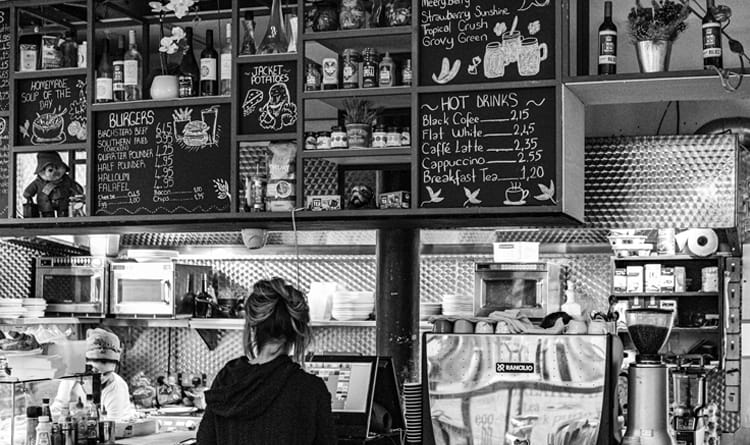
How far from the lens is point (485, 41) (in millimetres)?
4551

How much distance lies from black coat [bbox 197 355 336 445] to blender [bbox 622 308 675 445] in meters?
1.16

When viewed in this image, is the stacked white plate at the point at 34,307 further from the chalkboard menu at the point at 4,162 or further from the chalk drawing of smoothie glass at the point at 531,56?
the chalk drawing of smoothie glass at the point at 531,56

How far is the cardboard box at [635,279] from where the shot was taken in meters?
8.27

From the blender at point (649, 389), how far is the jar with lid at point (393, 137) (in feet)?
4.18

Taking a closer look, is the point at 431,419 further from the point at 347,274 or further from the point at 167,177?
the point at 347,274

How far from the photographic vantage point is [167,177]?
203 inches

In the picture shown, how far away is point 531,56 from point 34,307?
17.4 feet

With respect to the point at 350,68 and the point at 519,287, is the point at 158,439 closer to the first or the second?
the point at 350,68

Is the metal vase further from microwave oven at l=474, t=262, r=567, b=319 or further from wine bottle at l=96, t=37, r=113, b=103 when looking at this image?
microwave oven at l=474, t=262, r=567, b=319

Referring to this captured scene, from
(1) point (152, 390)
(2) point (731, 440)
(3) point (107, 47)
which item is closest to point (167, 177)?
(3) point (107, 47)

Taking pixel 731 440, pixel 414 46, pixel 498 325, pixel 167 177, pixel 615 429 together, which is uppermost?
pixel 414 46

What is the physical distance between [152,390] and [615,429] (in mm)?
4997

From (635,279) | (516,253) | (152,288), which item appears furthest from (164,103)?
(635,279)

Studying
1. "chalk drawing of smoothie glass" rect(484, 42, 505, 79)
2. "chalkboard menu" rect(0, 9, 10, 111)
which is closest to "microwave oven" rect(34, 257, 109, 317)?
"chalkboard menu" rect(0, 9, 10, 111)
